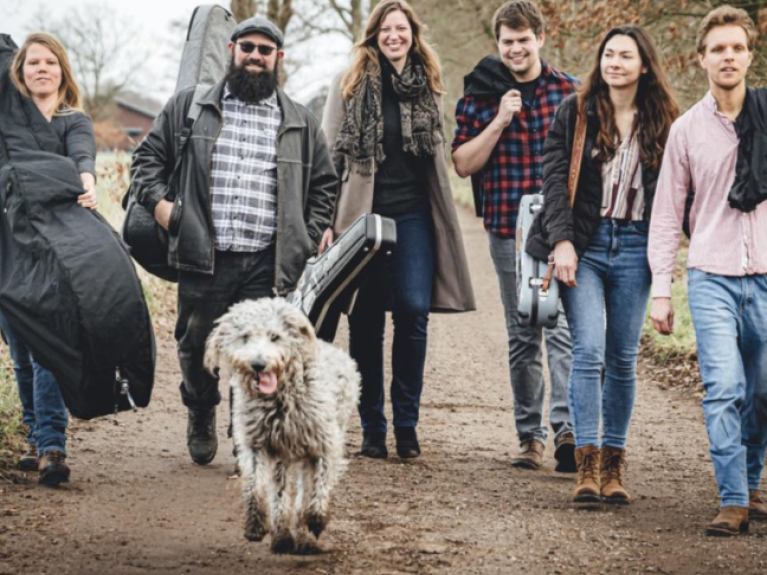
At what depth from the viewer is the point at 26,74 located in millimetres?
6457

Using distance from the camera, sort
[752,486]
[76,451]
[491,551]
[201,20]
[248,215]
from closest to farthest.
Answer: [491,551], [752,486], [248,215], [76,451], [201,20]

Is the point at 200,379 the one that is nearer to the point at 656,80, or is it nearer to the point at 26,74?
the point at 26,74

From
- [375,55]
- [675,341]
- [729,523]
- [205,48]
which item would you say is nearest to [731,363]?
[729,523]

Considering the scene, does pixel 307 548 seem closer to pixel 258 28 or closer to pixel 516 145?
pixel 258 28

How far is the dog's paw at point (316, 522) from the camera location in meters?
4.93

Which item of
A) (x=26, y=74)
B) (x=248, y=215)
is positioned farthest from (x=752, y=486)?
(x=26, y=74)

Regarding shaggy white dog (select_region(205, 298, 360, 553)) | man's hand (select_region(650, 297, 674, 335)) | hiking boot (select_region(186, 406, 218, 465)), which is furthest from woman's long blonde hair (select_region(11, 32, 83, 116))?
man's hand (select_region(650, 297, 674, 335))

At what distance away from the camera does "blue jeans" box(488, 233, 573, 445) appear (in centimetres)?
702

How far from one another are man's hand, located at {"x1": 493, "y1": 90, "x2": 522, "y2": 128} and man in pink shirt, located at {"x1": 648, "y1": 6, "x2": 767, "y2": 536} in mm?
1411

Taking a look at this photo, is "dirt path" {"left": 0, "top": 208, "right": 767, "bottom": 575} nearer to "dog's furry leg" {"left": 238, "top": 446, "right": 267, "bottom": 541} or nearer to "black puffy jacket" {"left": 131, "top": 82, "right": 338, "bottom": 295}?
"dog's furry leg" {"left": 238, "top": 446, "right": 267, "bottom": 541}

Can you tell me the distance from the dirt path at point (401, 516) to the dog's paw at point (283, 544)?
0.04 metres

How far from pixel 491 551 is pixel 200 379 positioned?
2.45 metres

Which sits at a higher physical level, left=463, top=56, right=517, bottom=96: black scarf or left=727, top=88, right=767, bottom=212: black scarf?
left=463, top=56, right=517, bottom=96: black scarf

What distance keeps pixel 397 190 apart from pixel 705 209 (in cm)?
219
